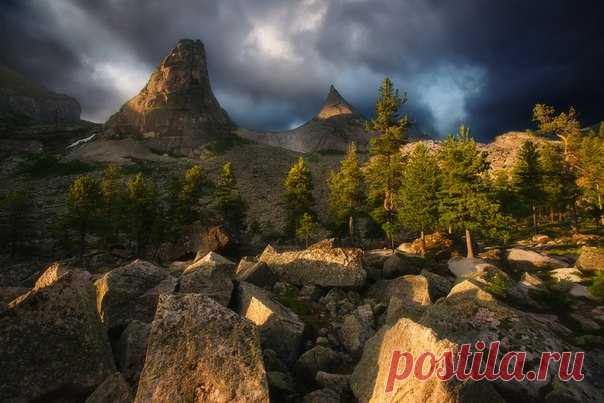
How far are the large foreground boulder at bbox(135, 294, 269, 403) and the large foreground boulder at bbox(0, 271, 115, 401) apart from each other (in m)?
Answer: 1.85

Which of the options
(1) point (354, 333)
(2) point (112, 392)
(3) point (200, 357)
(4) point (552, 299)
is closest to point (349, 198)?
(4) point (552, 299)

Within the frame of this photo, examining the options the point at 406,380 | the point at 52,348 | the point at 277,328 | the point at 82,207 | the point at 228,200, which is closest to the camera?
the point at 406,380

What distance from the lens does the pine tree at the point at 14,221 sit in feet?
157

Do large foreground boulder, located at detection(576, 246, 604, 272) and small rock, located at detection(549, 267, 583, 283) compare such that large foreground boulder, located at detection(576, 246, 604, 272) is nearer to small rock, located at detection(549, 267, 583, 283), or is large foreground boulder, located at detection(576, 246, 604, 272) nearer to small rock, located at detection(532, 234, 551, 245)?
small rock, located at detection(549, 267, 583, 283)

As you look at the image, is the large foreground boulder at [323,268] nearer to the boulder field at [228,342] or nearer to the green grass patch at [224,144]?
the boulder field at [228,342]

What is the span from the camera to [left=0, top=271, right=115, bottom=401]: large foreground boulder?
6020 millimetres

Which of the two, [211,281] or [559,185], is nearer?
[211,281]

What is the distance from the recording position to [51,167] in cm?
10225

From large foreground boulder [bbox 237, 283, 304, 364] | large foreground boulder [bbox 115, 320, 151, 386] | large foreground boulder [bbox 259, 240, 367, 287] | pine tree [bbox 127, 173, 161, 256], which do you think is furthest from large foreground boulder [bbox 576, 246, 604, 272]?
pine tree [bbox 127, 173, 161, 256]

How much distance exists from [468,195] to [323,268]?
24195 mm

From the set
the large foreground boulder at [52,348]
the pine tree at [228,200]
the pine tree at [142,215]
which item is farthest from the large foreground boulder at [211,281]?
the pine tree at [228,200]

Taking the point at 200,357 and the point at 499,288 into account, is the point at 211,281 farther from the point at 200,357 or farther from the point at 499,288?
the point at 499,288

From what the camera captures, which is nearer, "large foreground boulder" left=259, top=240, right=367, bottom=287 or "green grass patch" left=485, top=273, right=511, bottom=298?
"green grass patch" left=485, top=273, right=511, bottom=298

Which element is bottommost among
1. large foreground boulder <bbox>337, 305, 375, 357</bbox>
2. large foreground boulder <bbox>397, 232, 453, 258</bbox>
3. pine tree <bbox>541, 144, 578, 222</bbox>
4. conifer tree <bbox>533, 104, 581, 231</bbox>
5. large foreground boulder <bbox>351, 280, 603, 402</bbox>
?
large foreground boulder <bbox>397, 232, 453, 258</bbox>
